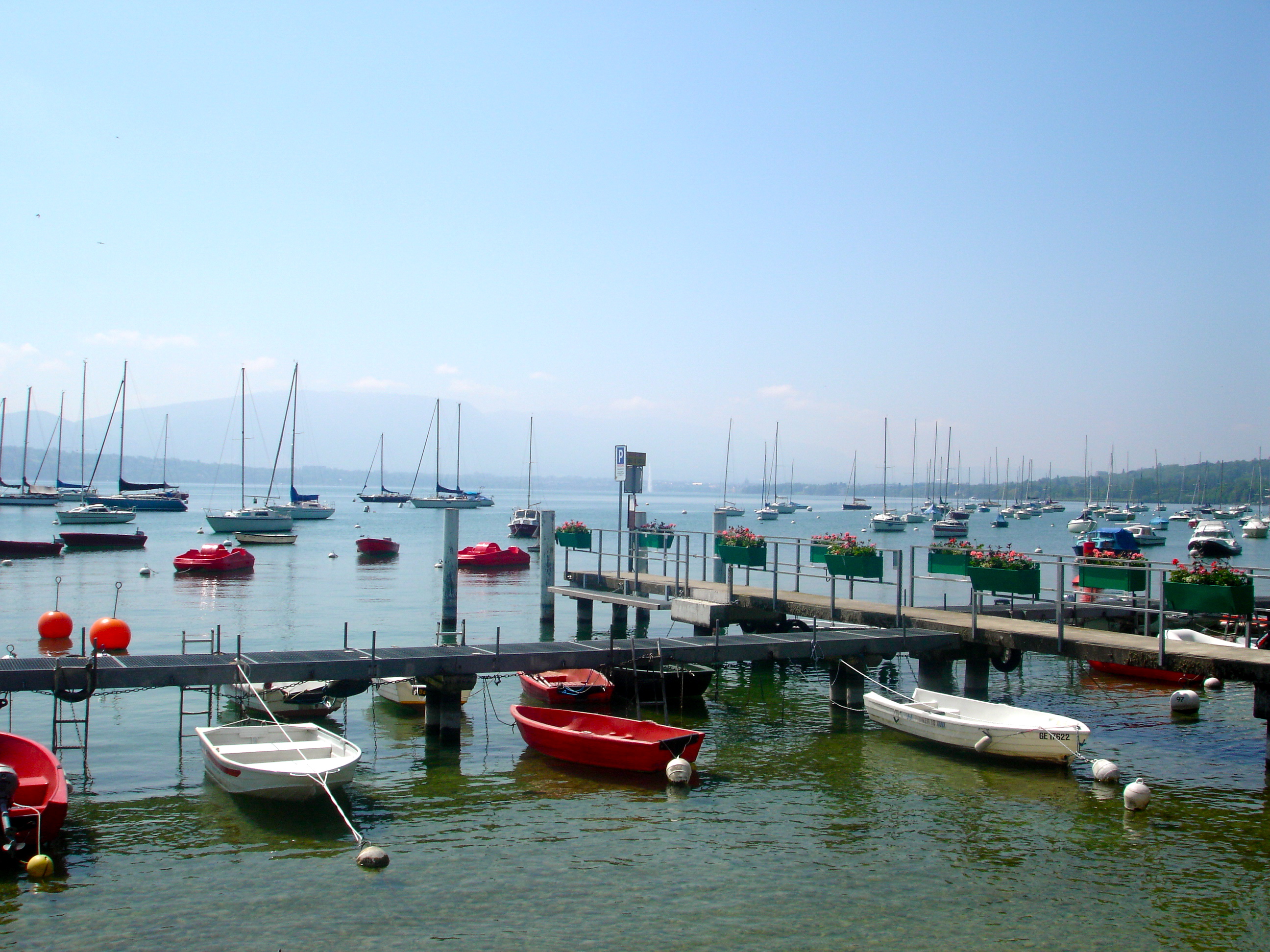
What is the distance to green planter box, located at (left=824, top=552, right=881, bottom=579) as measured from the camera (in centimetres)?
2120

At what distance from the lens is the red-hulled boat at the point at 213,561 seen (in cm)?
5531

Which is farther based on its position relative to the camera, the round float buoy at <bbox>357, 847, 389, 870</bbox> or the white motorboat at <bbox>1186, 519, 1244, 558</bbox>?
the white motorboat at <bbox>1186, 519, 1244, 558</bbox>

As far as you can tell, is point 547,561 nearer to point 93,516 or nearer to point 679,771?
point 679,771

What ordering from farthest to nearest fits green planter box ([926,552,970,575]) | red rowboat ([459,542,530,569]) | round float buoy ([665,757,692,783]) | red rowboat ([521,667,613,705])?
red rowboat ([459,542,530,569]) < red rowboat ([521,667,613,705]) < green planter box ([926,552,970,575]) < round float buoy ([665,757,692,783])

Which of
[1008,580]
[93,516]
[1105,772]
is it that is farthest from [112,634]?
[93,516]

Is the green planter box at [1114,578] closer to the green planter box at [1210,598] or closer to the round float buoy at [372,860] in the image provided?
the green planter box at [1210,598]

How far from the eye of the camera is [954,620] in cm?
2025

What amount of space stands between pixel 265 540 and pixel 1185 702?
241 ft

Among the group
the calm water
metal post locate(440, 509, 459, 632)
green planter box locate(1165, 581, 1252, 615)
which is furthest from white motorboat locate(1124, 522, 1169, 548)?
green planter box locate(1165, 581, 1252, 615)

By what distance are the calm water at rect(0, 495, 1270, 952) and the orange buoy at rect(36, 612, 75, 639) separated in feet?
29.6

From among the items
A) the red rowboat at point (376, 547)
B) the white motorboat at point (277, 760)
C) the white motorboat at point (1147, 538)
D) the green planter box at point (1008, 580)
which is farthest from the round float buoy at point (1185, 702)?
the white motorboat at point (1147, 538)

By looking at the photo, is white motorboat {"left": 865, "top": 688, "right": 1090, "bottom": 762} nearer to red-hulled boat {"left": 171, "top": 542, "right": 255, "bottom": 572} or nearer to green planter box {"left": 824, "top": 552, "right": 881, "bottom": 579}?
green planter box {"left": 824, "top": 552, "right": 881, "bottom": 579}

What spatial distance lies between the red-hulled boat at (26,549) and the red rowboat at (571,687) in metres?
Result: 52.7

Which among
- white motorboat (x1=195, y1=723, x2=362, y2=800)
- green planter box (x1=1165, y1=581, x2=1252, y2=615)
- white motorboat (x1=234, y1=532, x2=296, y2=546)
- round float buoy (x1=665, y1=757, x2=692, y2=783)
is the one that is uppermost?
green planter box (x1=1165, y1=581, x2=1252, y2=615)
